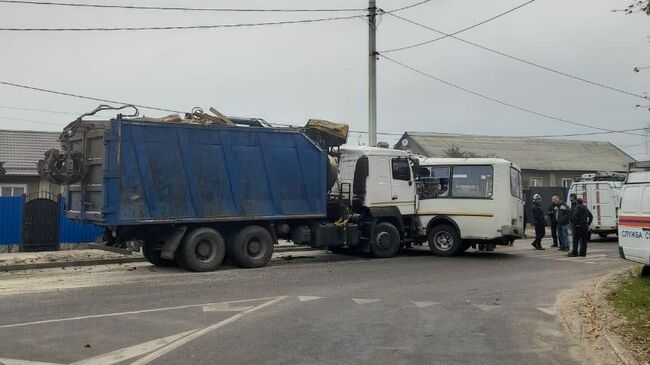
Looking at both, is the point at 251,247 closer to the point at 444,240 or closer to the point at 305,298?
the point at 305,298

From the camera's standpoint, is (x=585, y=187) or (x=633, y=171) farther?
(x=585, y=187)

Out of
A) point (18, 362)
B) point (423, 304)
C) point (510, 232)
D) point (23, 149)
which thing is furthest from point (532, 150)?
point (18, 362)

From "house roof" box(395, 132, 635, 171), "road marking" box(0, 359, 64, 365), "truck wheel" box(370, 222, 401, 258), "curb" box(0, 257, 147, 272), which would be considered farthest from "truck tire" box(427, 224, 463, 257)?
"house roof" box(395, 132, 635, 171)

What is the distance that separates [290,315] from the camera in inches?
323

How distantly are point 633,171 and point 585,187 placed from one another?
1123cm

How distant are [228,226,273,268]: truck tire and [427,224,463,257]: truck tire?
483 cm

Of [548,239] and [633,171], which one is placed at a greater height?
[633,171]

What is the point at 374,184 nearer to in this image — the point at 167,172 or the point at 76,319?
the point at 167,172

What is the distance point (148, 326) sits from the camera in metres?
7.43

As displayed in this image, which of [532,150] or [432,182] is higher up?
[532,150]

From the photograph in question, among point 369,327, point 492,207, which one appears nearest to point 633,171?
point 492,207

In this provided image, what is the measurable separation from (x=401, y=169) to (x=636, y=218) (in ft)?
20.6

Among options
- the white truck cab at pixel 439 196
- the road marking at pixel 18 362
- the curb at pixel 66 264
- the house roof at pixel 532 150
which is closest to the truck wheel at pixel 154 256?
the curb at pixel 66 264

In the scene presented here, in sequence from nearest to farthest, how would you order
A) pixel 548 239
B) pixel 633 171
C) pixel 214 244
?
1. pixel 633 171
2. pixel 214 244
3. pixel 548 239
